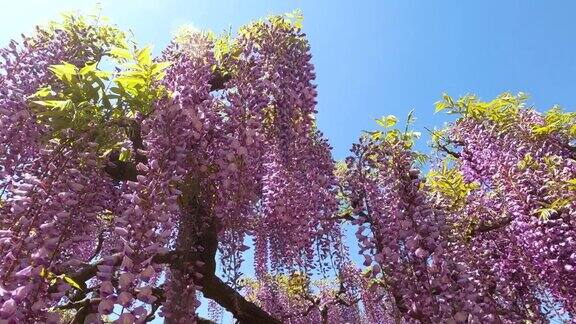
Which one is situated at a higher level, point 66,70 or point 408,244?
point 66,70

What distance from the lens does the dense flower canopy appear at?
146 inches

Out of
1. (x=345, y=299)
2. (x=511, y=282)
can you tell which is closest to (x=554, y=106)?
(x=511, y=282)

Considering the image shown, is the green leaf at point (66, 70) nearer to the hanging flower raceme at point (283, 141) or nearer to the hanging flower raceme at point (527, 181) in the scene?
the hanging flower raceme at point (283, 141)

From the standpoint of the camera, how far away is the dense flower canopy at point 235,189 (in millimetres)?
3721

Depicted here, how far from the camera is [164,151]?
14.6ft

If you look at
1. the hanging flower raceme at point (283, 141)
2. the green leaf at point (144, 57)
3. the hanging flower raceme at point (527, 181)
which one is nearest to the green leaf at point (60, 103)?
the green leaf at point (144, 57)

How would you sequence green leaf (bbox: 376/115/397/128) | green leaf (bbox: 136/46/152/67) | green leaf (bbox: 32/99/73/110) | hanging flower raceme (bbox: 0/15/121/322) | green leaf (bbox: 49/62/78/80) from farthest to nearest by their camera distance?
1. green leaf (bbox: 376/115/397/128)
2. green leaf (bbox: 136/46/152/67)
3. green leaf (bbox: 49/62/78/80)
4. green leaf (bbox: 32/99/73/110)
5. hanging flower raceme (bbox: 0/15/121/322)

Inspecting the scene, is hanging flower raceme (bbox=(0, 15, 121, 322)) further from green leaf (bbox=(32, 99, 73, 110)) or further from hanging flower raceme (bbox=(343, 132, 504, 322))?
hanging flower raceme (bbox=(343, 132, 504, 322))

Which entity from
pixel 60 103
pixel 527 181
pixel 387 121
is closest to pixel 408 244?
pixel 387 121

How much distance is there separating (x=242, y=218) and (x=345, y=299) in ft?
19.3

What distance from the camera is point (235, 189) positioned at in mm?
5121

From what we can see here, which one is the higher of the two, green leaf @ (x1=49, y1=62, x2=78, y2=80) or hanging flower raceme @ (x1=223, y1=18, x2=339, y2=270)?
hanging flower raceme @ (x1=223, y1=18, x2=339, y2=270)

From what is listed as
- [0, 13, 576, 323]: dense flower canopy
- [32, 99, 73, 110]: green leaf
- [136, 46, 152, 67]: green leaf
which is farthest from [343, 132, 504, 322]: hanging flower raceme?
[32, 99, 73, 110]: green leaf

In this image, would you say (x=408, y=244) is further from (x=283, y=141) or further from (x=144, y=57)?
→ (x=144, y=57)
